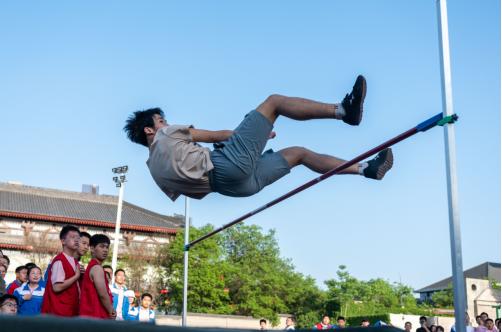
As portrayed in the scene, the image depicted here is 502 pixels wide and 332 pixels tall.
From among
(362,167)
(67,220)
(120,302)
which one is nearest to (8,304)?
(362,167)

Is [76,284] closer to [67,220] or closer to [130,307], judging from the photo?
[130,307]

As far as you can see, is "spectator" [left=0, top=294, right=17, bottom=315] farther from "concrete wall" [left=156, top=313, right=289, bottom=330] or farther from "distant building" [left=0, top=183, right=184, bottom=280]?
"distant building" [left=0, top=183, right=184, bottom=280]

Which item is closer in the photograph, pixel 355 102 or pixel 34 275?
pixel 355 102

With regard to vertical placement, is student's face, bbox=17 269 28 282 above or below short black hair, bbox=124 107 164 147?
below

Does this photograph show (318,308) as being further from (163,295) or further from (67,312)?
(67,312)

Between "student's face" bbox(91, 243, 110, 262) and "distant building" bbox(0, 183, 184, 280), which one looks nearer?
"student's face" bbox(91, 243, 110, 262)

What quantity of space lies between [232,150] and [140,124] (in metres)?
0.78

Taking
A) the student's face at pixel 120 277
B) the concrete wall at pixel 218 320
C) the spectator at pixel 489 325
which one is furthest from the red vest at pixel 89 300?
A: the concrete wall at pixel 218 320

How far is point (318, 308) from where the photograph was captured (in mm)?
32031

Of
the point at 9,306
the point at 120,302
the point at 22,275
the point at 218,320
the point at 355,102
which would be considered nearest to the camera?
the point at 355,102

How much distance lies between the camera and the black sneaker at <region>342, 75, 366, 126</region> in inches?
157

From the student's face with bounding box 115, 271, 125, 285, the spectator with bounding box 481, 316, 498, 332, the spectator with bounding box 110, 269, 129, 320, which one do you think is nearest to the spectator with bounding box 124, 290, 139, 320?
the spectator with bounding box 110, 269, 129, 320

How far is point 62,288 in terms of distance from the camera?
4.50 metres

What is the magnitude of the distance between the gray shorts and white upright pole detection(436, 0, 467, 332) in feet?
3.78
